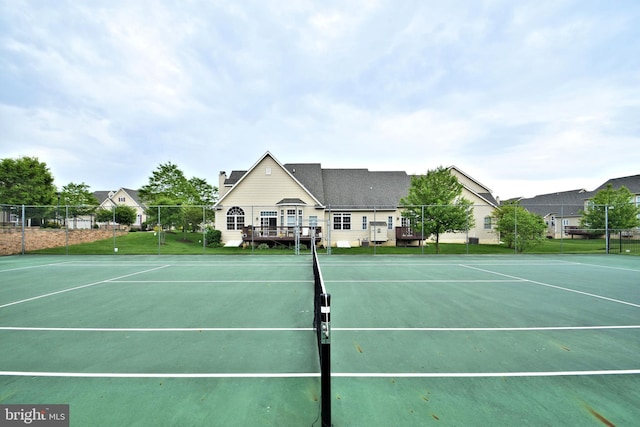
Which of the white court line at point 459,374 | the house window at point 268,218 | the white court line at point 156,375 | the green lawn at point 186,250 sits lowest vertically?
the green lawn at point 186,250

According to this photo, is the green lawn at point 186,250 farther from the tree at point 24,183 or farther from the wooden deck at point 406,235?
the tree at point 24,183

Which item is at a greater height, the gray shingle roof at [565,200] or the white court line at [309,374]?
the gray shingle roof at [565,200]

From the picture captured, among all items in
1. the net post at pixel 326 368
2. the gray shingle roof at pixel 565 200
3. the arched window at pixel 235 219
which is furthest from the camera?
the gray shingle roof at pixel 565 200

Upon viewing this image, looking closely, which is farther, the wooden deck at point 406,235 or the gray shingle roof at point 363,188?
the gray shingle roof at point 363,188

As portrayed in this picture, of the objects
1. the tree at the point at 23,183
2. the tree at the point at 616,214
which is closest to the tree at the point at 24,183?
the tree at the point at 23,183

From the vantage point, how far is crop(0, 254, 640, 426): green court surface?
2.88 metres

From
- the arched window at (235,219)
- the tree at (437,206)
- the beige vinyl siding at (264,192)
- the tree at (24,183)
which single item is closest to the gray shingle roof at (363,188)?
the beige vinyl siding at (264,192)

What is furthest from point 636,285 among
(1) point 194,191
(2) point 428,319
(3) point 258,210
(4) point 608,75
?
(1) point 194,191

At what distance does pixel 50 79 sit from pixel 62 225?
12.3 metres

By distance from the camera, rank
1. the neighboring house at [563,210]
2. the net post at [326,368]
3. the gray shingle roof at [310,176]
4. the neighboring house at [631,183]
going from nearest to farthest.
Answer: the net post at [326,368], the gray shingle roof at [310,176], the neighboring house at [631,183], the neighboring house at [563,210]

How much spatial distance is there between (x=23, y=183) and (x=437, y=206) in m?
47.2

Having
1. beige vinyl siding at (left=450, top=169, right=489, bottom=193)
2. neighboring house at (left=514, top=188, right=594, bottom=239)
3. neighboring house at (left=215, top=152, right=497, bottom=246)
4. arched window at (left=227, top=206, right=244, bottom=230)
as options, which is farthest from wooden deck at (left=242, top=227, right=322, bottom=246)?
neighboring house at (left=514, top=188, right=594, bottom=239)

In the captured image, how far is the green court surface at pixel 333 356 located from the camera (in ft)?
9.43

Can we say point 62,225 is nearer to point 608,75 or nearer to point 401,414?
point 401,414
